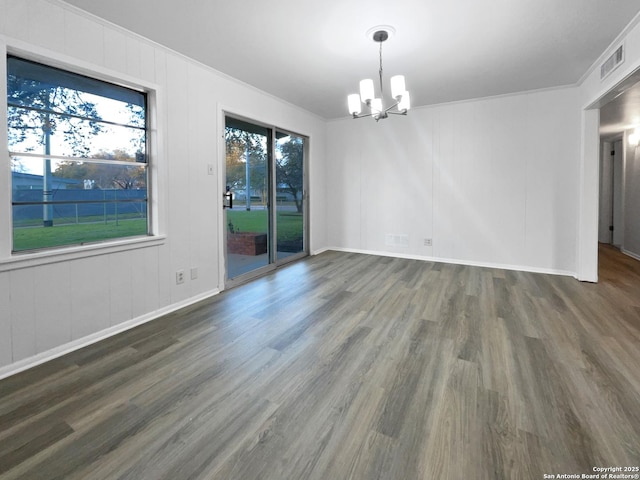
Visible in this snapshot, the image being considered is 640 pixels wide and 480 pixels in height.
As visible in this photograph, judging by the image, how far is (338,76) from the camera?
3953 mm

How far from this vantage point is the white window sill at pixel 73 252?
2.14m

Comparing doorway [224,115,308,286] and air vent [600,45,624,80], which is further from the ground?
air vent [600,45,624,80]

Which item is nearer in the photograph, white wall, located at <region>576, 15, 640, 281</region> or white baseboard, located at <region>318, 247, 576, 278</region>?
white wall, located at <region>576, 15, 640, 281</region>

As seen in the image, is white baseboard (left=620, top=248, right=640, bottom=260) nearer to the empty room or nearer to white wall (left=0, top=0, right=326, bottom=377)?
the empty room

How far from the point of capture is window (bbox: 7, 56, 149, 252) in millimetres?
2246

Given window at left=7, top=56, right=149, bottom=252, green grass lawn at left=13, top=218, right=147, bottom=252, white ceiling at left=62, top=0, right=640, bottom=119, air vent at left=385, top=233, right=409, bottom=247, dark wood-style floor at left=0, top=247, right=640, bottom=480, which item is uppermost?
white ceiling at left=62, top=0, right=640, bottom=119

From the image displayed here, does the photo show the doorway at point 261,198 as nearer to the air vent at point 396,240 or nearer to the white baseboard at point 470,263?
the white baseboard at point 470,263

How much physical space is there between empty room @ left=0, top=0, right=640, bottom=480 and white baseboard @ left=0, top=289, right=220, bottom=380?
2cm

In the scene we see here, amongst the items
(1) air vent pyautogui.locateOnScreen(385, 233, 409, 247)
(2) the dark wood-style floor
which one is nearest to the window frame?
(2) the dark wood-style floor

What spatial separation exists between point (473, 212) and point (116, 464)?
5.26 m

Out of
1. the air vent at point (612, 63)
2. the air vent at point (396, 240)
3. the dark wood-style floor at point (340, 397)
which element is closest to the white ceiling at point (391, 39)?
the air vent at point (612, 63)

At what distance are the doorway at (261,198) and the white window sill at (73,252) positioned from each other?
115cm

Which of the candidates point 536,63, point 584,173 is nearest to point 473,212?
point 584,173

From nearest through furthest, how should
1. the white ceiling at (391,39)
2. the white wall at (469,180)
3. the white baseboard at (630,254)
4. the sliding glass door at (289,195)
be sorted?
the white ceiling at (391,39), the white wall at (469,180), the sliding glass door at (289,195), the white baseboard at (630,254)
